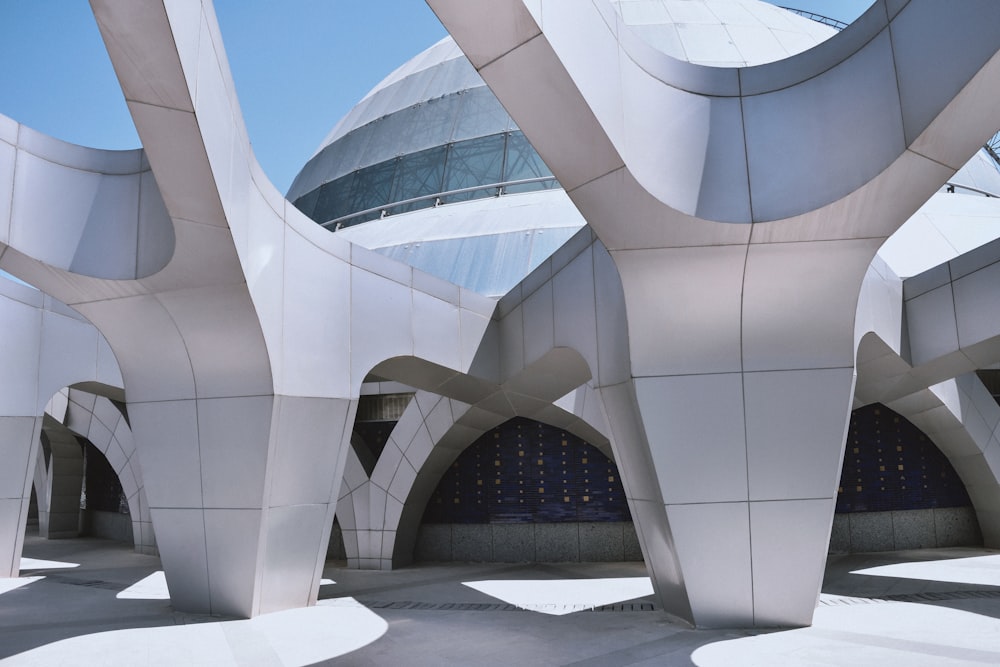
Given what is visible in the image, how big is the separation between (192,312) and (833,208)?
31.8 feet

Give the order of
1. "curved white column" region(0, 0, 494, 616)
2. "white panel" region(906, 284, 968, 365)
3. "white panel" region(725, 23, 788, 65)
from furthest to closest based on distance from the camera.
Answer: "white panel" region(725, 23, 788, 65), "white panel" region(906, 284, 968, 365), "curved white column" region(0, 0, 494, 616)

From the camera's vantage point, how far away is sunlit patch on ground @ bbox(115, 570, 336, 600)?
1591 cm

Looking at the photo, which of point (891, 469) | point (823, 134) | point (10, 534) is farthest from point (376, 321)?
point (891, 469)

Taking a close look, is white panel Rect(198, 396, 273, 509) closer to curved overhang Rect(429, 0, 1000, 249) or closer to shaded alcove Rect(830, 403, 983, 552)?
curved overhang Rect(429, 0, 1000, 249)

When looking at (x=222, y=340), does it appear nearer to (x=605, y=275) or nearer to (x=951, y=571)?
(x=605, y=275)

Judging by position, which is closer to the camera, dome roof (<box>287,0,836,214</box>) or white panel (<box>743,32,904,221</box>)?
white panel (<box>743,32,904,221</box>)

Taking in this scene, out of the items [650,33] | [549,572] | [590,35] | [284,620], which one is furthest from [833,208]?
[650,33]

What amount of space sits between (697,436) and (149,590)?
12538 millimetres

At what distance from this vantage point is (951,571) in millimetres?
17766

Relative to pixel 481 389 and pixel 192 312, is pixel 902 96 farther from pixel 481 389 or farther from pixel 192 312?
pixel 481 389

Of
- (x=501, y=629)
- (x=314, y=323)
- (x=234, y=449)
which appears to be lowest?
(x=501, y=629)

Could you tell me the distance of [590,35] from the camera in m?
8.90

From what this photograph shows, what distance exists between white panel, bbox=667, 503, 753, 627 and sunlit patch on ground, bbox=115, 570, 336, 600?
8904 millimetres

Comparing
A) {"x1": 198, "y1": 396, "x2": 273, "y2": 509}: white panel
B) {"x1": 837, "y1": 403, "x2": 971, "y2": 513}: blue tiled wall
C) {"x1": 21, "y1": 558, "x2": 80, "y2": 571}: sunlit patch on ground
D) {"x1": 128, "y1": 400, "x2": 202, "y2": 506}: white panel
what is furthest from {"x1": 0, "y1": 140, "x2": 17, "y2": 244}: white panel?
{"x1": 837, "y1": 403, "x2": 971, "y2": 513}: blue tiled wall
